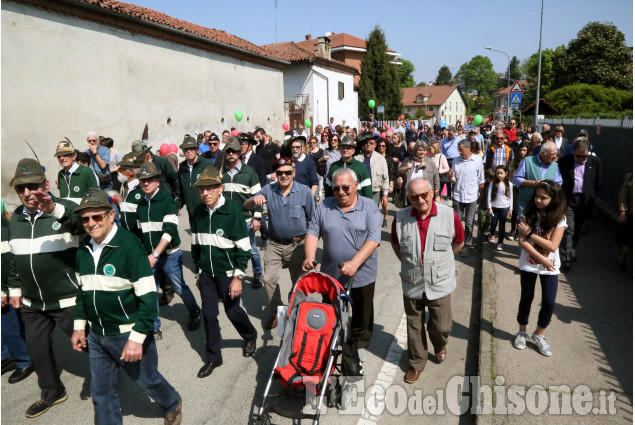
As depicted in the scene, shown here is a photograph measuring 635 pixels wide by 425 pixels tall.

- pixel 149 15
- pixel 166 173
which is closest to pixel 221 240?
pixel 166 173

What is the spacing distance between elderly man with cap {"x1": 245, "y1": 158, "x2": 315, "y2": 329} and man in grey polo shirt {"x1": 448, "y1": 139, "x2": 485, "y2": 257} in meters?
3.45

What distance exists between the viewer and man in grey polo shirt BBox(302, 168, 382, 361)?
13.5ft

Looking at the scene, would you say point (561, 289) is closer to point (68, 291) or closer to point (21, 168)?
point (68, 291)

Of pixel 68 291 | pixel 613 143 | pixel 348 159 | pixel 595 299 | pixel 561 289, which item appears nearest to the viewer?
pixel 68 291

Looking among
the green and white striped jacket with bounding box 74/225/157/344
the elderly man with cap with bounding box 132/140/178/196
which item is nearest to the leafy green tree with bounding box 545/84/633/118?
the elderly man with cap with bounding box 132/140/178/196

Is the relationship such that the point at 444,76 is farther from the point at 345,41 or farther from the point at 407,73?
the point at 345,41

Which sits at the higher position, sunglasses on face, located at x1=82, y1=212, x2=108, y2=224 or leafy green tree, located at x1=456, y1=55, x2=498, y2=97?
leafy green tree, located at x1=456, y1=55, x2=498, y2=97

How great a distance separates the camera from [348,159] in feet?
21.3

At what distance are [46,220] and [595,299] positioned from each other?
20.7 ft

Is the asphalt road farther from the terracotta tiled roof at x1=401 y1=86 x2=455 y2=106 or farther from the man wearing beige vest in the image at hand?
the terracotta tiled roof at x1=401 y1=86 x2=455 y2=106

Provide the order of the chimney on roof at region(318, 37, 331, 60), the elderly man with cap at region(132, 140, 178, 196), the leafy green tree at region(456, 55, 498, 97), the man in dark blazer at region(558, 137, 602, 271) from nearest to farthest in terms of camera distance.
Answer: the man in dark blazer at region(558, 137, 602, 271) → the elderly man with cap at region(132, 140, 178, 196) → the chimney on roof at region(318, 37, 331, 60) → the leafy green tree at region(456, 55, 498, 97)

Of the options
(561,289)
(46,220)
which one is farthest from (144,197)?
(561,289)

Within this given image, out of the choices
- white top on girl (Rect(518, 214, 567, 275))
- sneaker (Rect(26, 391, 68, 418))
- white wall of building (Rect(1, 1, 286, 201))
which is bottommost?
sneaker (Rect(26, 391, 68, 418))

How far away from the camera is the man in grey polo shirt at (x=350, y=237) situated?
4.10m
